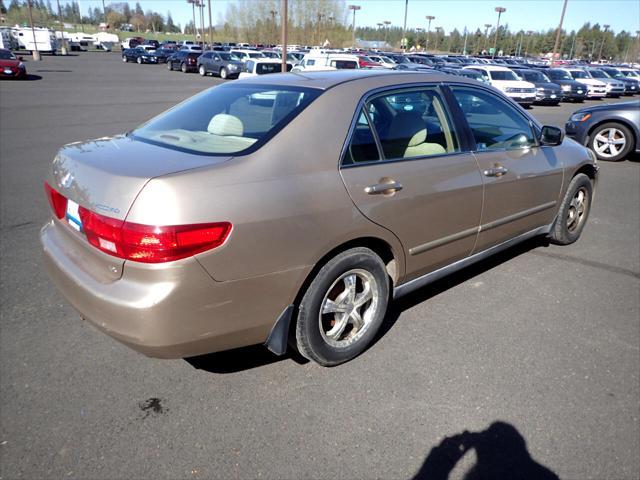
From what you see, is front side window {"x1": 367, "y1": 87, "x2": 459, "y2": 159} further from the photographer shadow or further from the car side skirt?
the photographer shadow

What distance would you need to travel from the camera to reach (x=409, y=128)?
3250mm

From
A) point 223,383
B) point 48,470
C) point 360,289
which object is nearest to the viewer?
point 48,470

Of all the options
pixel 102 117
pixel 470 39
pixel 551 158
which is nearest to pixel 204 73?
pixel 102 117

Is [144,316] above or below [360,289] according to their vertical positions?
above

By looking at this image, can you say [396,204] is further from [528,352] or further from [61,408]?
[61,408]

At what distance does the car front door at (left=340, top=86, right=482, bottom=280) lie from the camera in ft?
9.40

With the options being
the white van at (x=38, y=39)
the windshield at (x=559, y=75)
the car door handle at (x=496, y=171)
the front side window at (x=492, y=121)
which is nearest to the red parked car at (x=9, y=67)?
the white van at (x=38, y=39)

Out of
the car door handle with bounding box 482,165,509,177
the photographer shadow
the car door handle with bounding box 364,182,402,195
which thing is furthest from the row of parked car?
the photographer shadow

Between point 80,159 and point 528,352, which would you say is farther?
point 528,352

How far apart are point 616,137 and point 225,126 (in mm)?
10205

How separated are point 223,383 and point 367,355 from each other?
3.06 ft

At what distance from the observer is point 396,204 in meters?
2.97

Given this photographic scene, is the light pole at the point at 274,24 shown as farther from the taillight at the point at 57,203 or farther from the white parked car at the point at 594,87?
the taillight at the point at 57,203

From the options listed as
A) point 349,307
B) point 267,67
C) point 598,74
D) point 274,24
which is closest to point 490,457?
point 349,307
